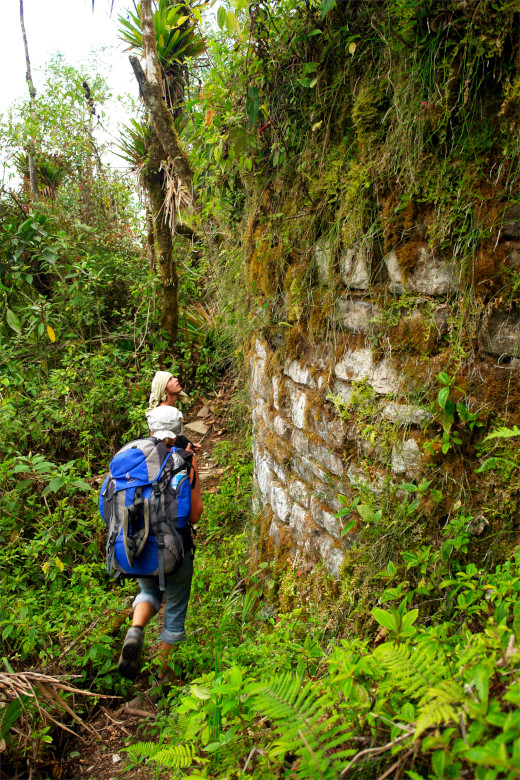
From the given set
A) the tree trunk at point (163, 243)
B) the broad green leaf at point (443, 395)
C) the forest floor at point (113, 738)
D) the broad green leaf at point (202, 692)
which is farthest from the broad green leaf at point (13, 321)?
the broad green leaf at point (443, 395)

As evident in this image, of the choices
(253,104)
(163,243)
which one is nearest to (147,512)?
(253,104)

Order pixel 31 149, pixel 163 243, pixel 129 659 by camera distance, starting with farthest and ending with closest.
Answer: pixel 31 149 → pixel 163 243 → pixel 129 659

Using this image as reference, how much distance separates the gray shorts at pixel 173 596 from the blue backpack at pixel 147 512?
201 mm

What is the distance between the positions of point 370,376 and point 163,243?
17.3 ft

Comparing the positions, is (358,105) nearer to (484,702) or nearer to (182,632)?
(484,702)

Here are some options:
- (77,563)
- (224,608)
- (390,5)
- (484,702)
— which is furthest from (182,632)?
(390,5)

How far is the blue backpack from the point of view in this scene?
285 cm

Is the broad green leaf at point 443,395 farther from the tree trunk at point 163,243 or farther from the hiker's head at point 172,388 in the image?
the tree trunk at point 163,243

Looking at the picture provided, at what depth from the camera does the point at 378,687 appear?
1244 millimetres

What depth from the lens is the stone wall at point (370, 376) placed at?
1.79 metres

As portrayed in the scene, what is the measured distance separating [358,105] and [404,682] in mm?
2164

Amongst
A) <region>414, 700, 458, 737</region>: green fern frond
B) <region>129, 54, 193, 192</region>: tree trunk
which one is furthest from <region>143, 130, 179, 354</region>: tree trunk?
<region>414, 700, 458, 737</region>: green fern frond

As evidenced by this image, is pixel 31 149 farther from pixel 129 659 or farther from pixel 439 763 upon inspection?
pixel 439 763

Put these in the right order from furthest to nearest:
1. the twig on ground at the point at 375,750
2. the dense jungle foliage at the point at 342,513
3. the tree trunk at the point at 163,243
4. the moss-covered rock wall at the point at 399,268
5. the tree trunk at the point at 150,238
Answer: the tree trunk at the point at 150,238
the tree trunk at the point at 163,243
the moss-covered rock wall at the point at 399,268
the dense jungle foliage at the point at 342,513
the twig on ground at the point at 375,750
